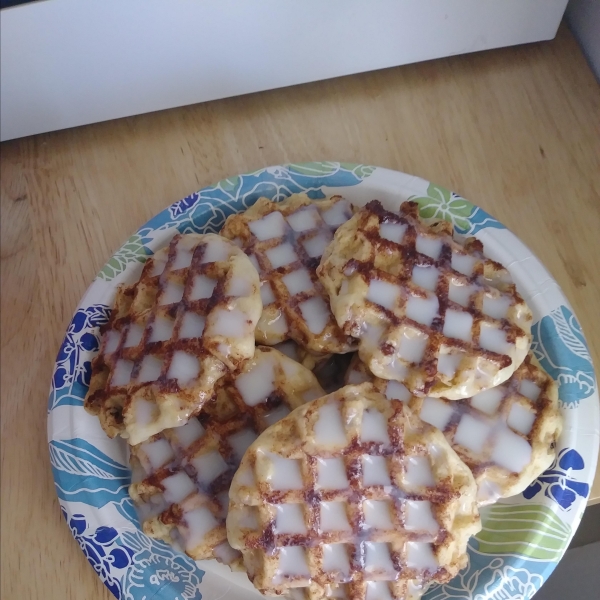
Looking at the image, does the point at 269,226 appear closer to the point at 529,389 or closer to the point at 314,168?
the point at 314,168

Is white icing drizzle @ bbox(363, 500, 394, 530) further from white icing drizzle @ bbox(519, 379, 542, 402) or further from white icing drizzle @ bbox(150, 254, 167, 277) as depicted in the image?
white icing drizzle @ bbox(150, 254, 167, 277)

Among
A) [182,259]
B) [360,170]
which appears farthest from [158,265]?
[360,170]

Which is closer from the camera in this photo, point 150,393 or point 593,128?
point 150,393

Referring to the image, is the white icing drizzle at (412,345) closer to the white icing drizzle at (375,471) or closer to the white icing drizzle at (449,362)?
the white icing drizzle at (449,362)

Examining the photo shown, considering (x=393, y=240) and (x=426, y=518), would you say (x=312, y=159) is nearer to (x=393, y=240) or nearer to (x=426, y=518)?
(x=393, y=240)

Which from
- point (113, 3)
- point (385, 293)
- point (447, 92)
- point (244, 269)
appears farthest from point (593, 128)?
point (113, 3)

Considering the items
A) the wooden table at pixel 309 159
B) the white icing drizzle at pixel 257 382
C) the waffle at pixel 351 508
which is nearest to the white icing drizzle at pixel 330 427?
the waffle at pixel 351 508

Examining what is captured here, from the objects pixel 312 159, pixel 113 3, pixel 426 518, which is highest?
pixel 113 3
